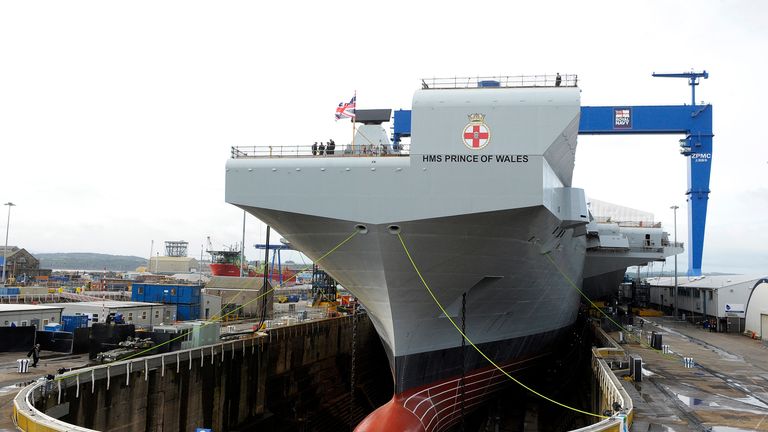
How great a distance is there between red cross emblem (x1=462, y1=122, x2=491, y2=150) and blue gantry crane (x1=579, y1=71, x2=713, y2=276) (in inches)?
674

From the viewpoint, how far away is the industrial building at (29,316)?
672 inches

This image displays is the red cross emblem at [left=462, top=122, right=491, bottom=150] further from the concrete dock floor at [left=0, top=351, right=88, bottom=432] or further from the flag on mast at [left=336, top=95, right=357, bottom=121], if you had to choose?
the concrete dock floor at [left=0, top=351, right=88, bottom=432]

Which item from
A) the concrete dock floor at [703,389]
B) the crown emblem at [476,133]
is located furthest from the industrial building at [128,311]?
the concrete dock floor at [703,389]

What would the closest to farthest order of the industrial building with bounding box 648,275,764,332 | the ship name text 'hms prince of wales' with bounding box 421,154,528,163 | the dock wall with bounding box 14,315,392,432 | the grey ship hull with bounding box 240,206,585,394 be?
the ship name text 'hms prince of wales' with bounding box 421,154,528,163 → the dock wall with bounding box 14,315,392,432 → the grey ship hull with bounding box 240,206,585,394 → the industrial building with bounding box 648,275,764,332

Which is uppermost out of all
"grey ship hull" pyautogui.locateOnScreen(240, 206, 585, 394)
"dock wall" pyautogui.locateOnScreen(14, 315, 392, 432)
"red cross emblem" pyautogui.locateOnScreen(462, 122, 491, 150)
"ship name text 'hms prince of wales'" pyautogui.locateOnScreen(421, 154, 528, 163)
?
"red cross emblem" pyautogui.locateOnScreen(462, 122, 491, 150)

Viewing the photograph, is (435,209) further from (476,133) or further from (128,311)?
(128,311)

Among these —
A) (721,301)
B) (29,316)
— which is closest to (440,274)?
(29,316)

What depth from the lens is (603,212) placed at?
28.2 metres

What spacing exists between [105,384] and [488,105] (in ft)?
31.5

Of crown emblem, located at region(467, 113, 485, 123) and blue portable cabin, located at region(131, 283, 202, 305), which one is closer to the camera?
crown emblem, located at region(467, 113, 485, 123)

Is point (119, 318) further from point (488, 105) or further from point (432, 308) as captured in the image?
point (488, 105)

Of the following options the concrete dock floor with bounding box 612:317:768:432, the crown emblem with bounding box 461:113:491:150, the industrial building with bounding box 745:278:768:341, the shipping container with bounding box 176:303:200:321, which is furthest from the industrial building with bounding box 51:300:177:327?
the industrial building with bounding box 745:278:768:341

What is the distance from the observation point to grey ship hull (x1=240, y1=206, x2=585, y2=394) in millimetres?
10242

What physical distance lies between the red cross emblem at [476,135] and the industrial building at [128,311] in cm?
1669
